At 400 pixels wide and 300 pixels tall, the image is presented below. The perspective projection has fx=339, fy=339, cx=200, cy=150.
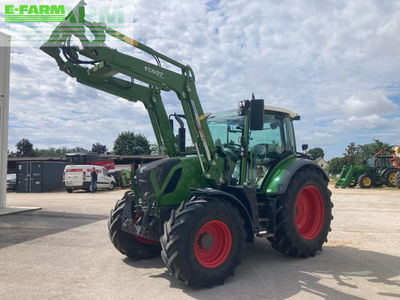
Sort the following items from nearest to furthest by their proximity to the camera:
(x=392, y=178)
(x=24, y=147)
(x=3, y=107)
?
(x=3, y=107)
(x=392, y=178)
(x=24, y=147)

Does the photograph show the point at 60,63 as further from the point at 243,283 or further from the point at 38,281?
the point at 243,283

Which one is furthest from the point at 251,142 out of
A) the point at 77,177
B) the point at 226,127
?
the point at 77,177

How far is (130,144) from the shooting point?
59375mm

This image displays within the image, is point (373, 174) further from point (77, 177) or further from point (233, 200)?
A: point (233, 200)

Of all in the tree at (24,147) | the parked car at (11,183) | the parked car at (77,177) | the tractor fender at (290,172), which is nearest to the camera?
the tractor fender at (290,172)

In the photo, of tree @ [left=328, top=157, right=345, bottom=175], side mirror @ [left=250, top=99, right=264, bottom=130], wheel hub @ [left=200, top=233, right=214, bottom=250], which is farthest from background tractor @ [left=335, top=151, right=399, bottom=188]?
tree @ [left=328, top=157, right=345, bottom=175]

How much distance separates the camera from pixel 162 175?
196 inches

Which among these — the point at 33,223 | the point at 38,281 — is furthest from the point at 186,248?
the point at 33,223

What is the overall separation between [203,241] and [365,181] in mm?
20972

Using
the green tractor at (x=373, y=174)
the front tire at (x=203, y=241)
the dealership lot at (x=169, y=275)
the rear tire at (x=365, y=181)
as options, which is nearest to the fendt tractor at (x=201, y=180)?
the front tire at (x=203, y=241)

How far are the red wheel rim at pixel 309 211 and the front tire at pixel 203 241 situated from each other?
6.25 ft

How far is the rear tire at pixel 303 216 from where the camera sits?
5410 mm

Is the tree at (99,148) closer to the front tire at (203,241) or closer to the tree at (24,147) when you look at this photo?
the tree at (24,147)

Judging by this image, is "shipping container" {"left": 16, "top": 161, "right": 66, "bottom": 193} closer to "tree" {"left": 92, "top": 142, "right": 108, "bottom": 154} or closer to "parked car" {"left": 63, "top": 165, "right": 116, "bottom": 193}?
"parked car" {"left": 63, "top": 165, "right": 116, "bottom": 193}
